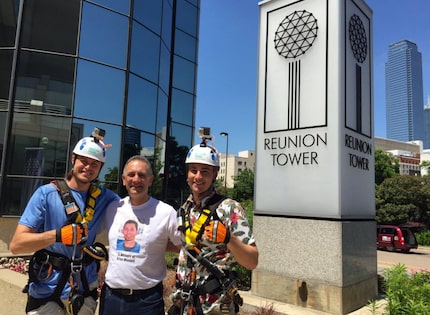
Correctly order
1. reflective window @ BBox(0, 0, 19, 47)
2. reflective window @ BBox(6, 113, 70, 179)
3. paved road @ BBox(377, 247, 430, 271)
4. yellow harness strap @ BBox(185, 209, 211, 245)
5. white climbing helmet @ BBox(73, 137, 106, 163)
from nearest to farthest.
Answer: yellow harness strap @ BBox(185, 209, 211, 245), white climbing helmet @ BBox(73, 137, 106, 163), reflective window @ BBox(6, 113, 70, 179), reflective window @ BBox(0, 0, 19, 47), paved road @ BBox(377, 247, 430, 271)

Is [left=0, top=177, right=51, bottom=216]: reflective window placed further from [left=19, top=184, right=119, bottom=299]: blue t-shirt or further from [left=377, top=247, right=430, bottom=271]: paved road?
[left=377, top=247, right=430, bottom=271]: paved road

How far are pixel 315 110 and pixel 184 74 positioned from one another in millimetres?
18228

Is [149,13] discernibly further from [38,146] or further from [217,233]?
[217,233]

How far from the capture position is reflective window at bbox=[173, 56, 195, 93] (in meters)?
22.9

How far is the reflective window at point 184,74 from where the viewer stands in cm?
2289

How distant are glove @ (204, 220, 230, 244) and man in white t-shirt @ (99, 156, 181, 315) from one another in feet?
1.65

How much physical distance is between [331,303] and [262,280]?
1190 mm

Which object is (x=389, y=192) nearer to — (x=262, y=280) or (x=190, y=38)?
(x=190, y=38)

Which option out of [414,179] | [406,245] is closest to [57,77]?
[406,245]

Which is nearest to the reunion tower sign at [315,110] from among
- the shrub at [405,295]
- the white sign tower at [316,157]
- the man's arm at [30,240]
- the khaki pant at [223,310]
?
the white sign tower at [316,157]

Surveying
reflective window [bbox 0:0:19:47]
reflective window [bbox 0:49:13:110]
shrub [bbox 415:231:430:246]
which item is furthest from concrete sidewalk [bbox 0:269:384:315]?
shrub [bbox 415:231:430:246]

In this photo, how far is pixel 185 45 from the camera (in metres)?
23.7

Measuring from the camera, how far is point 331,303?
5.45 m

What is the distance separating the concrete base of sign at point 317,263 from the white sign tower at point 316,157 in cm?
1
